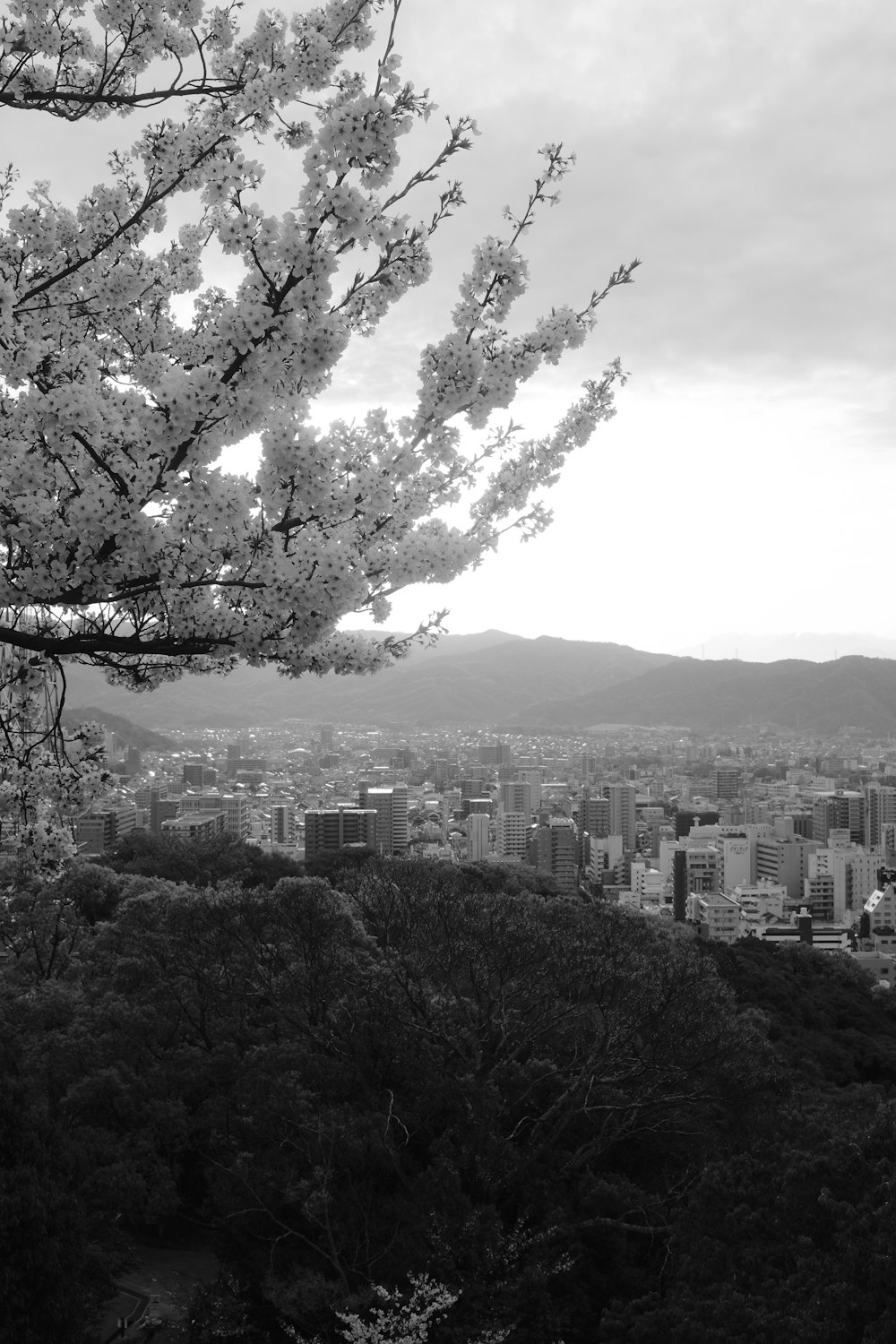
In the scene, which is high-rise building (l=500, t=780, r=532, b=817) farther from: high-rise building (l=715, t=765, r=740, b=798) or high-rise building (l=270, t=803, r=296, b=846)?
high-rise building (l=715, t=765, r=740, b=798)

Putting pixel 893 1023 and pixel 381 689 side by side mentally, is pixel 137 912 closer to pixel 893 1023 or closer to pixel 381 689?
pixel 893 1023

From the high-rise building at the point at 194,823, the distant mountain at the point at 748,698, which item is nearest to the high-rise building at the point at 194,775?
the high-rise building at the point at 194,823

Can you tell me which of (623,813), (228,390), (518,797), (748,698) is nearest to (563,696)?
(748,698)

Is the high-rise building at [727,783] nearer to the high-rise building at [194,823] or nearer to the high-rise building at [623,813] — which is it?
the high-rise building at [623,813]

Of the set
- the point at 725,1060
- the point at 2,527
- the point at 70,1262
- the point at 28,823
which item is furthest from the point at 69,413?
the point at 725,1060

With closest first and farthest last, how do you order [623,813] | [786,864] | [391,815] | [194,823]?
[194,823] < [391,815] < [786,864] < [623,813]

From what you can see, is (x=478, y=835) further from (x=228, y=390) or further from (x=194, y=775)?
(x=228, y=390)

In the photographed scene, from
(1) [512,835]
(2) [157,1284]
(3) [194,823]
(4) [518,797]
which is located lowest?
(1) [512,835]
